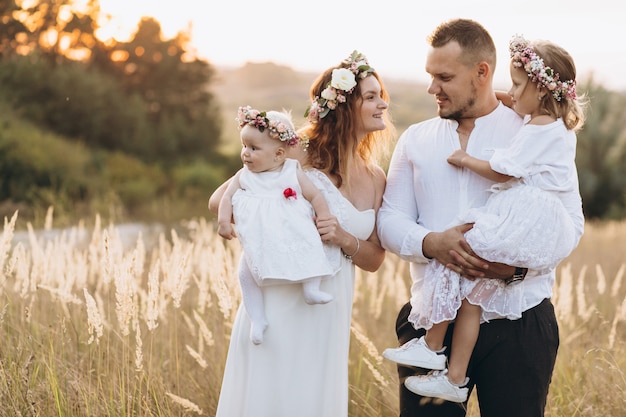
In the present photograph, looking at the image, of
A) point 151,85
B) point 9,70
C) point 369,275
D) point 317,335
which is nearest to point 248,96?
point 151,85

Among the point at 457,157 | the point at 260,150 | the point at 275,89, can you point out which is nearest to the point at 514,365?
the point at 457,157

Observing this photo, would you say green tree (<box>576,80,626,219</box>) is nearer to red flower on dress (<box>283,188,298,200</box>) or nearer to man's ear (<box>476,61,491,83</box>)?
man's ear (<box>476,61,491,83</box>)

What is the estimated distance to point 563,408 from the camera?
173 inches

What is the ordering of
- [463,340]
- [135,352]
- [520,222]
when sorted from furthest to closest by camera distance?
1. [135,352]
2. [463,340]
3. [520,222]

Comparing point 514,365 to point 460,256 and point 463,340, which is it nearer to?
point 463,340

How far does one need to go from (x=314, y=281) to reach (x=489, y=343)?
32.8 inches

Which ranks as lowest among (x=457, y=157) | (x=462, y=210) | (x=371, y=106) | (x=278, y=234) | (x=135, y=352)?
(x=135, y=352)

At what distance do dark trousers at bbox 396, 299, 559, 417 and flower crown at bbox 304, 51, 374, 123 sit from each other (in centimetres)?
126

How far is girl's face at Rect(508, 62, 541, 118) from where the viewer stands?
3.39m

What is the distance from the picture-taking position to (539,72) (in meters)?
3.31

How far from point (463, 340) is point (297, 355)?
766 millimetres

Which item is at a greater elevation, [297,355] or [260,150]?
[260,150]

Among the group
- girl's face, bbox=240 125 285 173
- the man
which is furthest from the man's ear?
girl's face, bbox=240 125 285 173

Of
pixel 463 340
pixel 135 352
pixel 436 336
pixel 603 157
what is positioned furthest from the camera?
pixel 603 157
